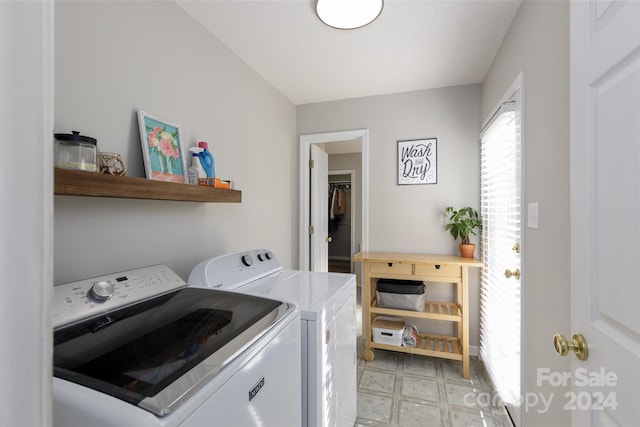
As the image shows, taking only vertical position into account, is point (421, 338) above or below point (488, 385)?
above

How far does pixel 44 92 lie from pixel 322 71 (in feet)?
7.67

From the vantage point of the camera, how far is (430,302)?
2.65 metres

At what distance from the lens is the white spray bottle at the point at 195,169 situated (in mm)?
1548

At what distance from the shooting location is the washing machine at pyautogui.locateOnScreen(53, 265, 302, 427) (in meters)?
0.54

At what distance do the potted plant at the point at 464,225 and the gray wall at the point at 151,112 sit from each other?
5.57 feet

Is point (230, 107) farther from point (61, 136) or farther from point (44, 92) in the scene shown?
point (44, 92)

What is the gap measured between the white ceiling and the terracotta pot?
1.45m

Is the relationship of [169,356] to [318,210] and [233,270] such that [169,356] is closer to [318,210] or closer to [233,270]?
[233,270]

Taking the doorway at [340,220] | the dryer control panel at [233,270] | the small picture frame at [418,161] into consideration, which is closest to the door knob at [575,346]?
the dryer control panel at [233,270]

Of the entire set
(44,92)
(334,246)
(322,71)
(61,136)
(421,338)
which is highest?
(322,71)

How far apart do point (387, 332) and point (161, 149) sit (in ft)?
7.27

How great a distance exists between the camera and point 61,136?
95 centimetres

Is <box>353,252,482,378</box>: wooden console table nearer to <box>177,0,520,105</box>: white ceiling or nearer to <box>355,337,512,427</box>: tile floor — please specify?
<box>355,337,512,427</box>: tile floor

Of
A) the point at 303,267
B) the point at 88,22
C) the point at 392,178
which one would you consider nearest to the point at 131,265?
the point at 88,22
